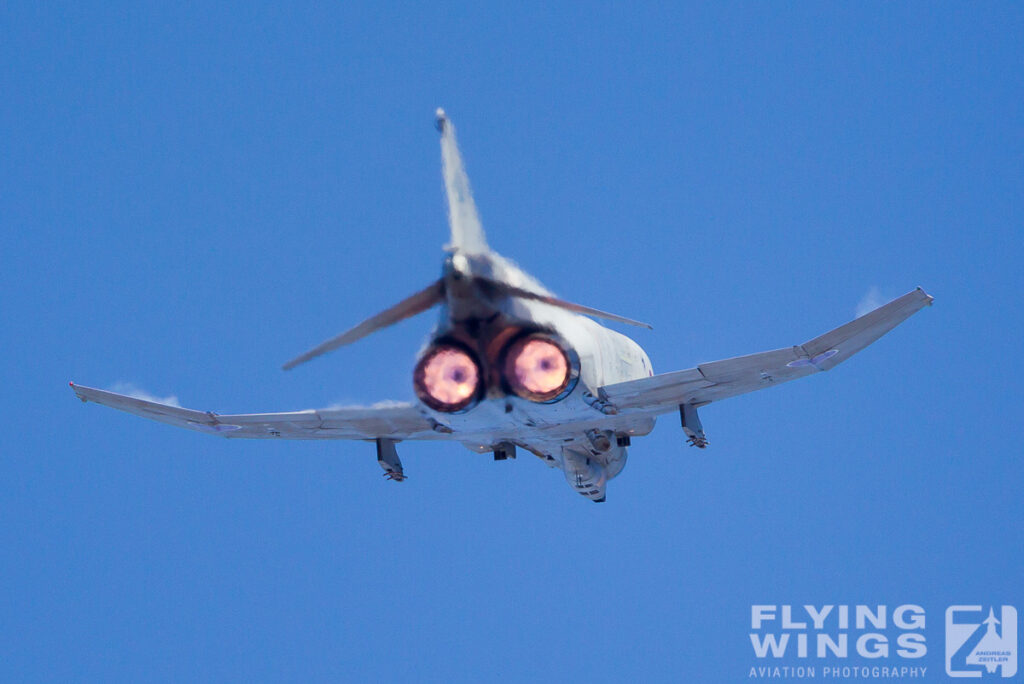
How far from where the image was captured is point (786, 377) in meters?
26.9

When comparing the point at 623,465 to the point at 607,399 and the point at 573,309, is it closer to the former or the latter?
the point at 607,399

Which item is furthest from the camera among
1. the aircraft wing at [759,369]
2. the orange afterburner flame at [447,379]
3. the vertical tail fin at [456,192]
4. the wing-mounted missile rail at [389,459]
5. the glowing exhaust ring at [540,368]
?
the wing-mounted missile rail at [389,459]

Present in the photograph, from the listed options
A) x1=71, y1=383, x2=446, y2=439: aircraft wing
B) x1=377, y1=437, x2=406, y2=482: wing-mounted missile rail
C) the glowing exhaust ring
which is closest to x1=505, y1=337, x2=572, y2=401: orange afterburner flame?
the glowing exhaust ring

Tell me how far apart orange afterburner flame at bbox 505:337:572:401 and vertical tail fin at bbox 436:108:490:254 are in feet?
8.44

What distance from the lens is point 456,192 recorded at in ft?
70.0

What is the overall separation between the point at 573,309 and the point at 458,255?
207cm

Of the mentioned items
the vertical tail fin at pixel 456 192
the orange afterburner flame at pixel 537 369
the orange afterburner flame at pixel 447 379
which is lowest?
the orange afterburner flame at pixel 447 379

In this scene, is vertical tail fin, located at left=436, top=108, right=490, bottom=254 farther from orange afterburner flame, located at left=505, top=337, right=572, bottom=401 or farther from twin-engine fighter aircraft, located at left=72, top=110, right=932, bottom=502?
orange afterburner flame, located at left=505, top=337, right=572, bottom=401

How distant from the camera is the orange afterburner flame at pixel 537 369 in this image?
2350 cm

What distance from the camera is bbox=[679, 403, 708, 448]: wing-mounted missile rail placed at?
91.0ft

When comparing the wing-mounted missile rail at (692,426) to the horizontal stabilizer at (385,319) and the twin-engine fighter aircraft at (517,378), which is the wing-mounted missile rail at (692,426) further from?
the horizontal stabilizer at (385,319)

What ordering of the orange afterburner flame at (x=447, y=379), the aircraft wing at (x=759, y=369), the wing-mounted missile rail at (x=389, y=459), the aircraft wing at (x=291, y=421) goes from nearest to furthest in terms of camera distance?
1. the orange afterburner flame at (x=447, y=379)
2. the aircraft wing at (x=759, y=369)
3. the aircraft wing at (x=291, y=421)
4. the wing-mounted missile rail at (x=389, y=459)

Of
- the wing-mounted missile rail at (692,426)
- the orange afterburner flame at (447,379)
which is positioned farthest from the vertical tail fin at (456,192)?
the wing-mounted missile rail at (692,426)

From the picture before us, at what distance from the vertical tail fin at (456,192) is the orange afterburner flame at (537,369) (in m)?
2.57
